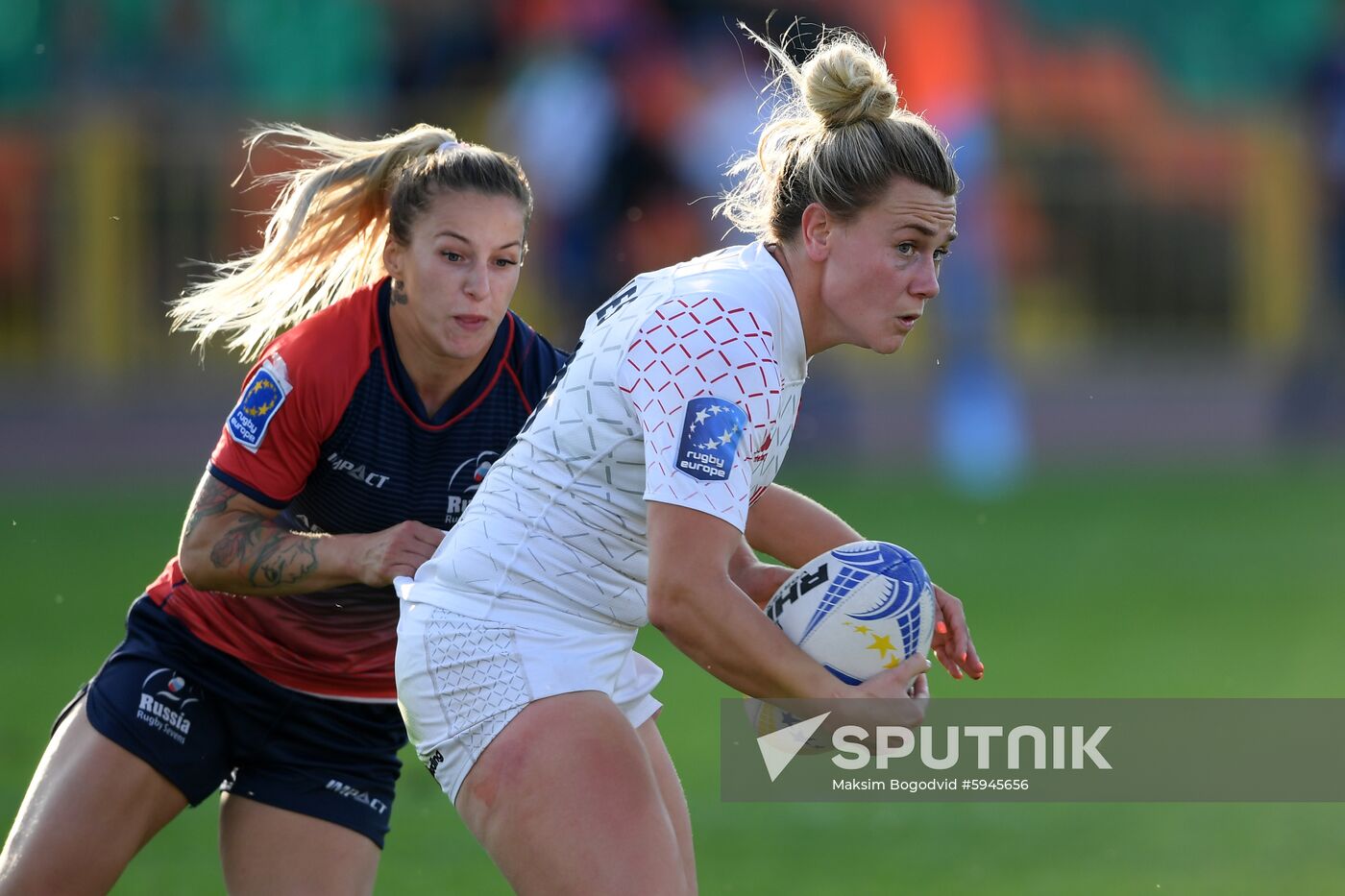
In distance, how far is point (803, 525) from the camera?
4.82 m

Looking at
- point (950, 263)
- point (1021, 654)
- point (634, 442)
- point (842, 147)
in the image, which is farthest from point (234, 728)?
point (950, 263)

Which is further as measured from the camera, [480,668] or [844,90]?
[844,90]

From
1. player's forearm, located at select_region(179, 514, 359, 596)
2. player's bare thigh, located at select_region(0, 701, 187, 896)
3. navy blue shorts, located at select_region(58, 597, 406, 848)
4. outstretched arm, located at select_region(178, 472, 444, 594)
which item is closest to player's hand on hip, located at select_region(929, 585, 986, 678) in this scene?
outstretched arm, located at select_region(178, 472, 444, 594)

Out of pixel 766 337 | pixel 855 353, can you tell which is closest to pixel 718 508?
pixel 766 337

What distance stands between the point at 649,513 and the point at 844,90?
3.41 feet

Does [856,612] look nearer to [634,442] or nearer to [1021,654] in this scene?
[634,442]

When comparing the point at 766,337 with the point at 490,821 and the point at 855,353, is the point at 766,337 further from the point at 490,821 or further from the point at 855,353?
the point at 855,353

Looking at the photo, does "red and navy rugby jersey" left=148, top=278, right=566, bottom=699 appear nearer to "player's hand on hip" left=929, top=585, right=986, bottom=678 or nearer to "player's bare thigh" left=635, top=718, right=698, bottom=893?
"player's bare thigh" left=635, top=718, right=698, bottom=893

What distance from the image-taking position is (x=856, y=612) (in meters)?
4.10

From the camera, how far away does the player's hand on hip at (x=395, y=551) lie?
4.43m

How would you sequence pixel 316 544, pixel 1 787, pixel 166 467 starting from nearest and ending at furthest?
pixel 316 544 → pixel 1 787 → pixel 166 467

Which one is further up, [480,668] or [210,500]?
[210,500]

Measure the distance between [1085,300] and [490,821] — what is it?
56.3 ft

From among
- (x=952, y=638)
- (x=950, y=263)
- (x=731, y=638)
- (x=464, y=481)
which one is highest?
(x=950, y=263)
